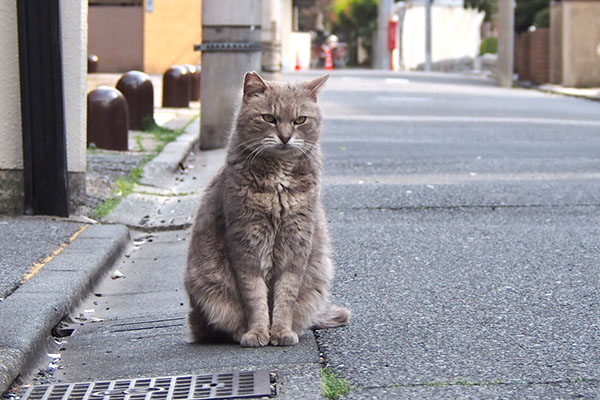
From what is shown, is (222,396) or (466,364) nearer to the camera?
(222,396)

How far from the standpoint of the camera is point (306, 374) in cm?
381

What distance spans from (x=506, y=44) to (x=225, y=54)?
2153 cm

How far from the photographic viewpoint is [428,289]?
17.7 ft

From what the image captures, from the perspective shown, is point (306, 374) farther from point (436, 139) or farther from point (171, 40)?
point (171, 40)

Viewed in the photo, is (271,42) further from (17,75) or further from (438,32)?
(438,32)

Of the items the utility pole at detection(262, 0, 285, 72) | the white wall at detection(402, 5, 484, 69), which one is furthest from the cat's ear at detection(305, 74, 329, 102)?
the white wall at detection(402, 5, 484, 69)

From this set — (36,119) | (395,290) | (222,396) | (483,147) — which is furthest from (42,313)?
(483,147)

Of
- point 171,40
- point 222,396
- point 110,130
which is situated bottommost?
point 222,396

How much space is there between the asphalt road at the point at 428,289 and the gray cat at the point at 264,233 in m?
0.15

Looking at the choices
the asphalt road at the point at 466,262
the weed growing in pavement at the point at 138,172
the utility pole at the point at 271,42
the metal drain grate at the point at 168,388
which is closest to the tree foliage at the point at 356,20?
the utility pole at the point at 271,42

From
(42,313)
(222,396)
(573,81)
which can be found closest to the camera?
(222,396)

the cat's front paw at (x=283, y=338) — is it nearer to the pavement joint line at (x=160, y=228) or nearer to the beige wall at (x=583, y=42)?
the pavement joint line at (x=160, y=228)

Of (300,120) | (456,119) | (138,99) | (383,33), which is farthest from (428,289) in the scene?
(383,33)

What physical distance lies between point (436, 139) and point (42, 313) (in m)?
9.12
